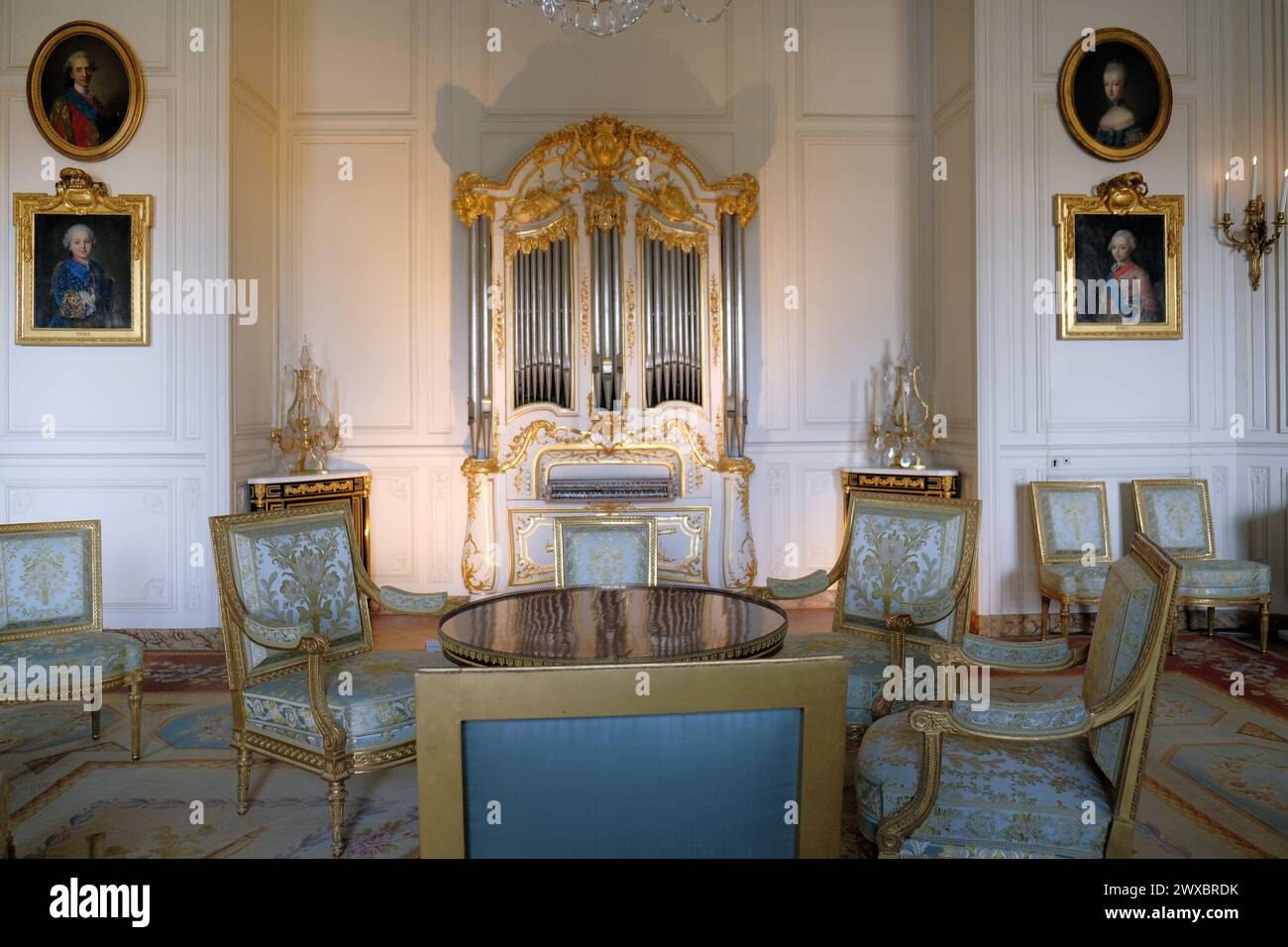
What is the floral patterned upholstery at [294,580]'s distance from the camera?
2.60 metres

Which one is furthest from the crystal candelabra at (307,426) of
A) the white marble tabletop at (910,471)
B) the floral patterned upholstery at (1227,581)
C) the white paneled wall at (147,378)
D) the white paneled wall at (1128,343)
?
the floral patterned upholstery at (1227,581)

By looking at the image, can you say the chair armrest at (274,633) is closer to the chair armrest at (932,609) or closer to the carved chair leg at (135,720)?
the carved chair leg at (135,720)

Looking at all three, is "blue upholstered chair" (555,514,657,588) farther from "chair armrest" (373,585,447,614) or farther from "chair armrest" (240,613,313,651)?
"chair armrest" (240,613,313,651)

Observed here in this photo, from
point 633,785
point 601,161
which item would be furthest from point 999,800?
point 601,161

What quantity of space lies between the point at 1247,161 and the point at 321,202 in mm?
5406

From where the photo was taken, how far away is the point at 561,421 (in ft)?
17.4

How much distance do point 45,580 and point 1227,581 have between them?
521 centimetres

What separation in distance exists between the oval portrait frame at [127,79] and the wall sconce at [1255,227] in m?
5.86

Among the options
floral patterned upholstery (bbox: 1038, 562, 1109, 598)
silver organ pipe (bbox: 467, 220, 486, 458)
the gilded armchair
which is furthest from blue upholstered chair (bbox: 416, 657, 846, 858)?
silver organ pipe (bbox: 467, 220, 486, 458)

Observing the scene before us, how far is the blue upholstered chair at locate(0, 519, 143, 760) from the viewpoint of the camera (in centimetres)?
296

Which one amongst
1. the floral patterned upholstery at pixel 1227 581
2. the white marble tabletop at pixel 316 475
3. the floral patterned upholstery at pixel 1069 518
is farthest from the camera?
the white marble tabletop at pixel 316 475

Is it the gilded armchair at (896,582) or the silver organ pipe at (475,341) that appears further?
the silver organ pipe at (475,341)

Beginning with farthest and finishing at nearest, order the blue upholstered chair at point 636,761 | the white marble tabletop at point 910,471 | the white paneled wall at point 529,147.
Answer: the white paneled wall at point 529,147 → the white marble tabletop at point 910,471 → the blue upholstered chair at point 636,761

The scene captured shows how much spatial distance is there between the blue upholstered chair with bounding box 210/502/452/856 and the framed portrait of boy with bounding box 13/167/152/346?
2439 mm
